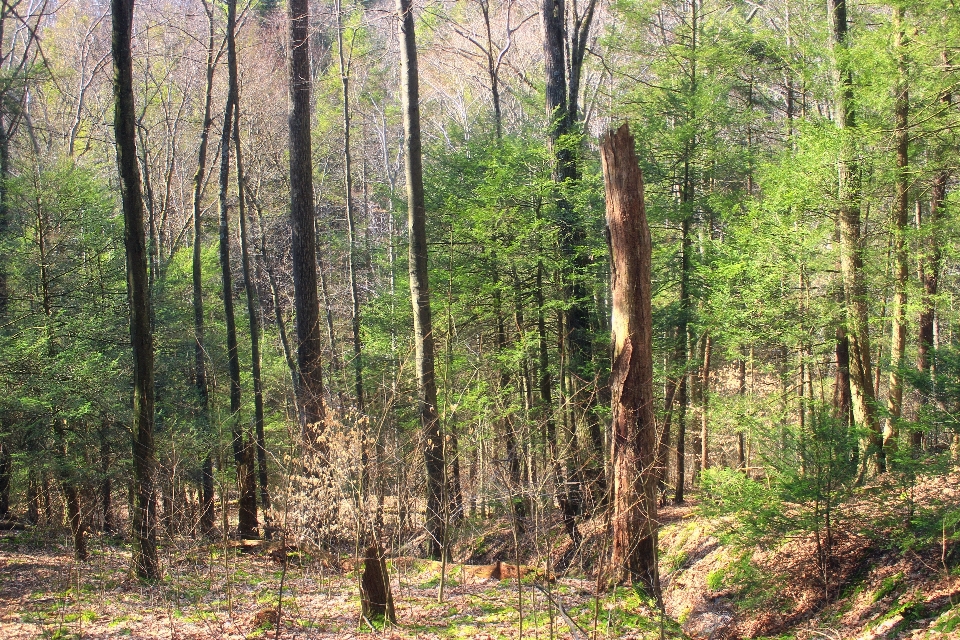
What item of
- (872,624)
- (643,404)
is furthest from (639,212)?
(872,624)

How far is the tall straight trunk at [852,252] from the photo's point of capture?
30.7ft

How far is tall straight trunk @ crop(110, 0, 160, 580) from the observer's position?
8.08 metres

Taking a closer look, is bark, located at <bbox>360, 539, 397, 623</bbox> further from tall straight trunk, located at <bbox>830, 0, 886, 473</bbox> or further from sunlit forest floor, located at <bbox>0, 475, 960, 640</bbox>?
tall straight trunk, located at <bbox>830, 0, 886, 473</bbox>

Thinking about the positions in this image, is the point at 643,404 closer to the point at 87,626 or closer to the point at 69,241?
the point at 87,626

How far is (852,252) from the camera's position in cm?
952

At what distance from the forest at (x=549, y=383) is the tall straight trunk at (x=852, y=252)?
62 mm

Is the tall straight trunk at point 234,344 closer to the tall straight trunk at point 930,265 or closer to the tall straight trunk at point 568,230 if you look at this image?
the tall straight trunk at point 568,230

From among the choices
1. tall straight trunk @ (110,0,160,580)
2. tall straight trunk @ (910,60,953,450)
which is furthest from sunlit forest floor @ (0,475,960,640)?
tall straight trunk @ (910,60,953,450)

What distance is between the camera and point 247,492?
12930 mm

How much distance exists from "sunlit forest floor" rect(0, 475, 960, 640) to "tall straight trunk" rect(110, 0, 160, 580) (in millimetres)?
464

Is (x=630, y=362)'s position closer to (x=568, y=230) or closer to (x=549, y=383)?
(x=568, y=230)

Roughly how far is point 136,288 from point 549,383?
7.54 metres

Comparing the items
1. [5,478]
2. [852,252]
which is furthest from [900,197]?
[5,478]

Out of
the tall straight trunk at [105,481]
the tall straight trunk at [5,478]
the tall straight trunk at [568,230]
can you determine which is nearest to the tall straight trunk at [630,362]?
the tall straight trunk at [568,230]
